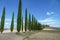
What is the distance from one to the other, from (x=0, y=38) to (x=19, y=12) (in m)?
10.5

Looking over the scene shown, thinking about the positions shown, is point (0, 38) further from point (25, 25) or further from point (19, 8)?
point (25, 25)

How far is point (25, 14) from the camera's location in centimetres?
2420

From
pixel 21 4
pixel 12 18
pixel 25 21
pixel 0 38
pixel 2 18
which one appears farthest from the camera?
pixel 25 21

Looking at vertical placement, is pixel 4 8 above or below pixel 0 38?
above

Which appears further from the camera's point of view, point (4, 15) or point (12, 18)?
point (12, 18)

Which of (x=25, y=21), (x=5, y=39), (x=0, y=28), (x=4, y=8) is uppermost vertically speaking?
(x=4, y=8)

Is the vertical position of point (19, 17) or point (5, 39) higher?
point (19, 17)

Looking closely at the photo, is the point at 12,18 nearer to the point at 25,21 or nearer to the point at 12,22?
the point at 12,22

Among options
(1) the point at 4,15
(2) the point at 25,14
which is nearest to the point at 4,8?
(1) the point at 4,15

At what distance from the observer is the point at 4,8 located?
19.5 metres

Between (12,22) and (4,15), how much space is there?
333 centimetres

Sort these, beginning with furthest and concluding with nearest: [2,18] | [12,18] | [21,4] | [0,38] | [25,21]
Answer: [25,21] < [12,18] < [21,4] < [2,18] < [0,38]

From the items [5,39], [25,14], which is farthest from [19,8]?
[5,39]

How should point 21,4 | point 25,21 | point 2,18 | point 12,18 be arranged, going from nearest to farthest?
point 2,18, point 21,4, point 12,18, point 25,21
